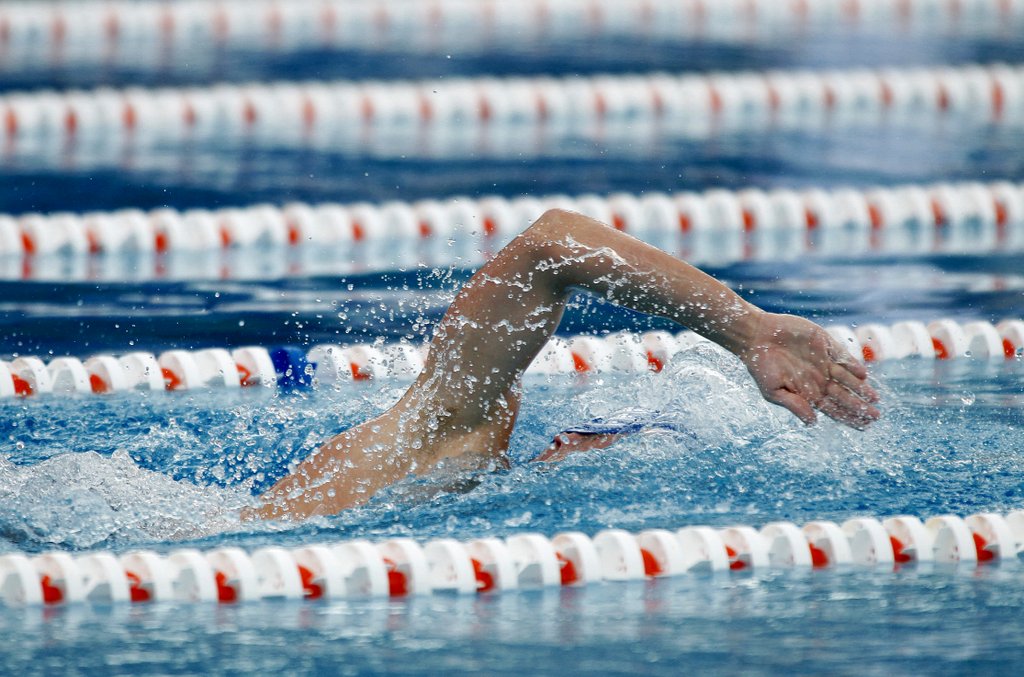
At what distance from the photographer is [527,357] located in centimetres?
278

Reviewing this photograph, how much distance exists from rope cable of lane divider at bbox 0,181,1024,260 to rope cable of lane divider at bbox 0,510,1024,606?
2.46 meters

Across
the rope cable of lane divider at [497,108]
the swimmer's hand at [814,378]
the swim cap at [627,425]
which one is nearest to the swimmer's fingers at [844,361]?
the swimmer's hand at [814,378]

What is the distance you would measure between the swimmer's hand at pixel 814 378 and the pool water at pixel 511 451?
11.8 inches

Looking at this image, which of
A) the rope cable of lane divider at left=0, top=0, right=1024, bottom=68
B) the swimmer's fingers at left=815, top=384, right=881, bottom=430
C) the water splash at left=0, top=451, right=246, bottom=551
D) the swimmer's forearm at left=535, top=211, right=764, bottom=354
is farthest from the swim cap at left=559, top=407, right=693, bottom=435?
the rope cable of lane divider at left=0, top=0, right=1024, bottom=68

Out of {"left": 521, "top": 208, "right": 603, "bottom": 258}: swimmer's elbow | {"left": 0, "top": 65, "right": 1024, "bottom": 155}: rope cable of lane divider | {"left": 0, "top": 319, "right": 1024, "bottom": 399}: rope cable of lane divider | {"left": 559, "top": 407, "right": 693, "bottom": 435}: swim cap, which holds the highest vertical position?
{"left": 0, "top": 65, "right": 1024, "bottom": 155}: rope cable of lane divider

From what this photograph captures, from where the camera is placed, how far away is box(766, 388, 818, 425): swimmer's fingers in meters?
2.55

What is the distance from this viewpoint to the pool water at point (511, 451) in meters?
2.37

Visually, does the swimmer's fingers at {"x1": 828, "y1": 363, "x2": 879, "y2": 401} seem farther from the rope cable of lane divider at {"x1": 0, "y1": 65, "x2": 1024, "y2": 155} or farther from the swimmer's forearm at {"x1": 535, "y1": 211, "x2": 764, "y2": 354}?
the rope cable of lane divider at {"x1": 0, "y1": 65, "x2": 1024, "y2": 155}

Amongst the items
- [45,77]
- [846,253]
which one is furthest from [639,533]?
[45,77]

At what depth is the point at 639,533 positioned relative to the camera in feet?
9.21

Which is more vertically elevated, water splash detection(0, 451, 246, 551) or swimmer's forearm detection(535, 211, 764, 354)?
swimmer's forearm detection(535, 211, 764, 354)

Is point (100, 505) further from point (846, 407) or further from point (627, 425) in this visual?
point (846, 407)

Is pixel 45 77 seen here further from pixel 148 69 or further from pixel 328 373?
pixel 328 373

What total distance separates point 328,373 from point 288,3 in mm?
5105
